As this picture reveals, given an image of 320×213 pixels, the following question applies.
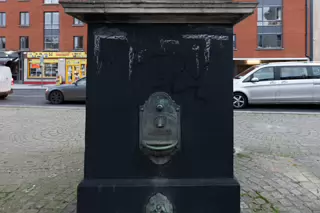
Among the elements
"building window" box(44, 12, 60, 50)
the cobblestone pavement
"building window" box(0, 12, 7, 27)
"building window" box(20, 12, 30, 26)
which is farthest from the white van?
"building window" box(0, 12, 7, 27)

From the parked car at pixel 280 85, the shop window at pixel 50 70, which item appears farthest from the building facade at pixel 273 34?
the parked car at pixel 280 85

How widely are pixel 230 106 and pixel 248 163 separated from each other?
251 cm

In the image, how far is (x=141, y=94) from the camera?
3180mm

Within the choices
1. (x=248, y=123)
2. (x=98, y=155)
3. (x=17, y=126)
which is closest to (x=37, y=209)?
(x=98, y=155)

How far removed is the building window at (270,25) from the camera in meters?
36.7

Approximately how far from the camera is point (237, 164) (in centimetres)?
535

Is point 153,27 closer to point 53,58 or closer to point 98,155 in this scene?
point 98,155

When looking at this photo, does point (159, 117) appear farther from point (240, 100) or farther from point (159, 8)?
point (240, 100)

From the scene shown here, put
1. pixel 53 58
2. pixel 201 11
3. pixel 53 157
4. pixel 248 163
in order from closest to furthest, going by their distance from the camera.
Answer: pixel 201 11, pixel 248 163, pixel 53 157, pixel 53 58

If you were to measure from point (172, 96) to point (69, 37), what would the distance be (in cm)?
4031

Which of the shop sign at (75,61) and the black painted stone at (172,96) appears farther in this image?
the shop sign at (75,61)

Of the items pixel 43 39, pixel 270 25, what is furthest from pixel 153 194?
pixel 43 39

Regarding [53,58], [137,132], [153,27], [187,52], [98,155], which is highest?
[53,58]

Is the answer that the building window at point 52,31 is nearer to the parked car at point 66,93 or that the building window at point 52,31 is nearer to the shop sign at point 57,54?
the shop sign at point 57,54
